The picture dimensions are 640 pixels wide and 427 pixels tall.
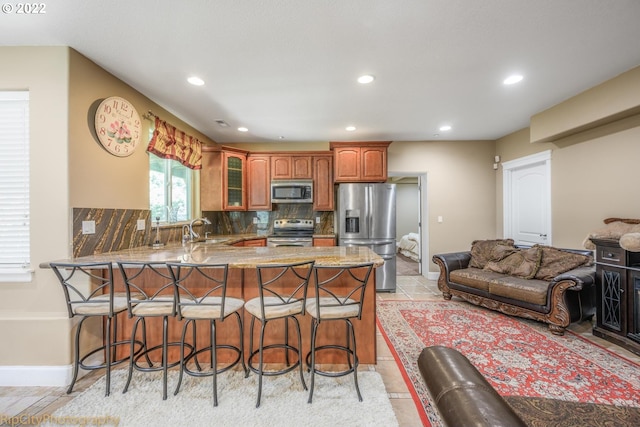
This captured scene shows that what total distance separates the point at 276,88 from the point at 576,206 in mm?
4043

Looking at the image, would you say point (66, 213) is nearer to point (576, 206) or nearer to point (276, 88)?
point (276, 88)

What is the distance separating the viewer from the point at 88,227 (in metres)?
2.25

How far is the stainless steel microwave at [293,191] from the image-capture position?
473 centimetres

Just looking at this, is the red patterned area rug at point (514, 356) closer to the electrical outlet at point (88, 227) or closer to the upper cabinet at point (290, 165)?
the upper cabinet at point (290, 165)

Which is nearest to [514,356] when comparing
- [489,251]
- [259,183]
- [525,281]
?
[525,281]

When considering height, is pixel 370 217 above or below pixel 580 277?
above

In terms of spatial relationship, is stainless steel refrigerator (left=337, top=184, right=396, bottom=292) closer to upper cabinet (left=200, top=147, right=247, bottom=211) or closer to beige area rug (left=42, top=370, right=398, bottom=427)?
upper cabinet (left=200, top=147, right=247, bottom=211)

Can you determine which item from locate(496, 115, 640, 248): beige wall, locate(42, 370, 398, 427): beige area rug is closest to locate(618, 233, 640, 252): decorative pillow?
locate(496, 115, 640, 248): beige wall

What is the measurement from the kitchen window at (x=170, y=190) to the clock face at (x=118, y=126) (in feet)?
1.49

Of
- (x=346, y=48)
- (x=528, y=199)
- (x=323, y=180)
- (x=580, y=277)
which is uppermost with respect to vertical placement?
(x=346, y=48)

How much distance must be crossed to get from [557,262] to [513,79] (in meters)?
2.20

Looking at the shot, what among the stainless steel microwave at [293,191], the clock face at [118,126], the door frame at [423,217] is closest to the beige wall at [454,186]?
the door frame at [423,217]

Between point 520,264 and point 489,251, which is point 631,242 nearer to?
point 520,264

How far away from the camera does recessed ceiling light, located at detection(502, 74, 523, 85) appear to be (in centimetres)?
261
